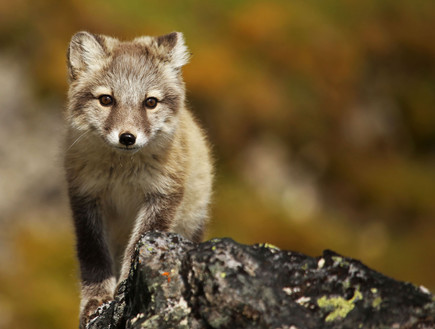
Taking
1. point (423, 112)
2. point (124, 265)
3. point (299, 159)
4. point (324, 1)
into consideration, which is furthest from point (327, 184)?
point (124, 265)

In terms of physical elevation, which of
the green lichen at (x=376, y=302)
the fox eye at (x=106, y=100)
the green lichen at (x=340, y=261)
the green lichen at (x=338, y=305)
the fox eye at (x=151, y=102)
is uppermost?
the fox eye at (x=151, y=102)

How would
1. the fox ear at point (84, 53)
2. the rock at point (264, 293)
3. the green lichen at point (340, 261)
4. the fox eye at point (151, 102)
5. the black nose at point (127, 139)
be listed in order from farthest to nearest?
the fox ear at point (84, 53), the fox eye at point (151, 102), the black nose at point (127, 139), the green lichen at point (340, 261), the rock at point (264, 293)

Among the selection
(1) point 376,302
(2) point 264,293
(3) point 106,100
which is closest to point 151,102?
(3) point 106,100

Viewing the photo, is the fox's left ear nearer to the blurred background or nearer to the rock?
the rock

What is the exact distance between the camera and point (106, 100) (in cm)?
721

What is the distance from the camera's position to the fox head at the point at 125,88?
22.9 ft

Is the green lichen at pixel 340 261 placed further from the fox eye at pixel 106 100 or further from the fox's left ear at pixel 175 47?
the fox's left ear at pixel 175 47

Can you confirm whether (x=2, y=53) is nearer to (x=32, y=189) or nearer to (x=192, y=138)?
(x=32, y=189)

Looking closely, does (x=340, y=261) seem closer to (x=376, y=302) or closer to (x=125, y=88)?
(x=376, y=302)

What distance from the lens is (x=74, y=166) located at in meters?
7.74

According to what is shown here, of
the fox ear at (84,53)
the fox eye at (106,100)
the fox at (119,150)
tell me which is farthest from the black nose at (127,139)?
the fox ear at (84,53)

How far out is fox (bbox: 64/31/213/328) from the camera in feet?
23.6

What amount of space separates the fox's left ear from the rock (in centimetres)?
318

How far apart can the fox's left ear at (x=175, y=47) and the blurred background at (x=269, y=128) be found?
8542 mm
